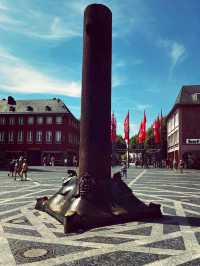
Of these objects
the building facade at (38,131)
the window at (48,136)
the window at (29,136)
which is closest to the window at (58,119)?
the building facade at (38,131)

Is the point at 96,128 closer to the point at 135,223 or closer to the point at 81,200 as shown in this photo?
the point at 81,200

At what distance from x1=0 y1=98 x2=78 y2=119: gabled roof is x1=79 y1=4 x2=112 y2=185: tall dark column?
174ft

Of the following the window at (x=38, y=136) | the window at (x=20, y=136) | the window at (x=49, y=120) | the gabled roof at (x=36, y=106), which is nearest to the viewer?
the window at (x=49, y=120)

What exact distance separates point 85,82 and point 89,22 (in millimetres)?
1698

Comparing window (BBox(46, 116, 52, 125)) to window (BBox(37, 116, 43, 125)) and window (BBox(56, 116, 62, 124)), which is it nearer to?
window (BBox(37, 116, 43, 125))

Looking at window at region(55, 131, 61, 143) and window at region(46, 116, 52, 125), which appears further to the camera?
window at region(46, 116, 52, 125)

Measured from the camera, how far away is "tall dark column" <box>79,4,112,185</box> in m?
7.91

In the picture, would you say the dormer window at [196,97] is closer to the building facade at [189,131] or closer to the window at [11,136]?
the building facade at [189,131]

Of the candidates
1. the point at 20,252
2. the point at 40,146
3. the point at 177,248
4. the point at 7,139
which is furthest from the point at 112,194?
the point at 7,139

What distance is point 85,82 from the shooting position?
8141mm

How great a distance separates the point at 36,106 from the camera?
63688 millimetres

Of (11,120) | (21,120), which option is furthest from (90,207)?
(11,120)

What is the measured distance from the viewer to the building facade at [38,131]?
60.8m

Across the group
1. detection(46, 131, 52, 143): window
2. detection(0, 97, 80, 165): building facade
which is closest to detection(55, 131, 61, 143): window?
detection(0, 97, 80, 165): building facade
